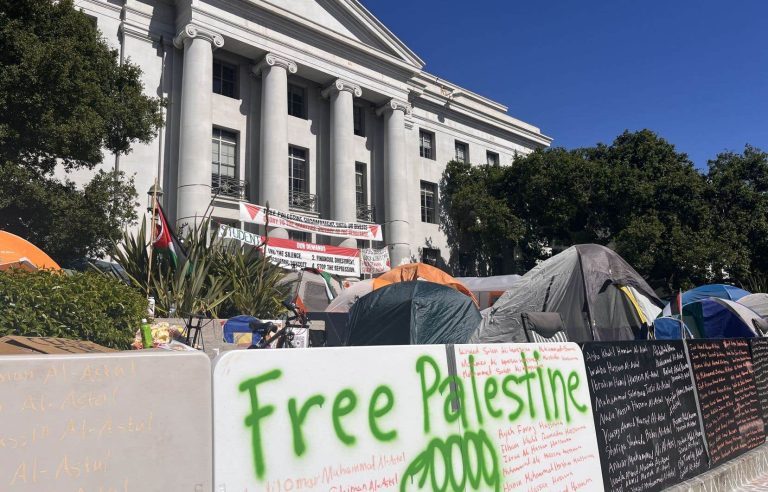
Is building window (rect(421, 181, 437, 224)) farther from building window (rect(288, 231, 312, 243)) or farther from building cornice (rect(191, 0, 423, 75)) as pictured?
building window (rect(288, 231, 312, 243))

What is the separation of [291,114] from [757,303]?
66.6 ft

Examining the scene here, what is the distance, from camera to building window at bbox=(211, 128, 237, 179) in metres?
24.5

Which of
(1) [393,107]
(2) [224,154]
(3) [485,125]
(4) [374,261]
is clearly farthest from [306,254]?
(3) [485,125]

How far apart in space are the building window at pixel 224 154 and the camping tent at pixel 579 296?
17.2 metres

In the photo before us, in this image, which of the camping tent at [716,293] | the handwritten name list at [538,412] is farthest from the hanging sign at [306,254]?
the handwritten name list at [538,412]

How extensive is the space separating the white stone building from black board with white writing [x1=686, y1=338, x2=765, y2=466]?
18.4 meters

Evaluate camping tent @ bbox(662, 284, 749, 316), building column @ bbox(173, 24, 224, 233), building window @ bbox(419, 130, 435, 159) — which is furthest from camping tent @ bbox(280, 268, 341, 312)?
building window @ bbox(419, 130, 435, 159)

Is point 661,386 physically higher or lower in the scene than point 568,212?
lower

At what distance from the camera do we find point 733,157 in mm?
32938

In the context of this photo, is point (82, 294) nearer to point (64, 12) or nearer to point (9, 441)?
point (9, 441)

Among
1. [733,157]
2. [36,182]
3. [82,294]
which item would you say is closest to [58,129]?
[36,182]

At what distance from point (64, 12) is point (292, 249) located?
1100 centimetres

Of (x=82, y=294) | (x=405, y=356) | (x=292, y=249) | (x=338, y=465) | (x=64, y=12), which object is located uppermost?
(x=64, y=12)

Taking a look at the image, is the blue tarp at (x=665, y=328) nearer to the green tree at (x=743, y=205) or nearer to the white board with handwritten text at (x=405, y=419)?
the white board with handwritten text at (x=405, y=419)
